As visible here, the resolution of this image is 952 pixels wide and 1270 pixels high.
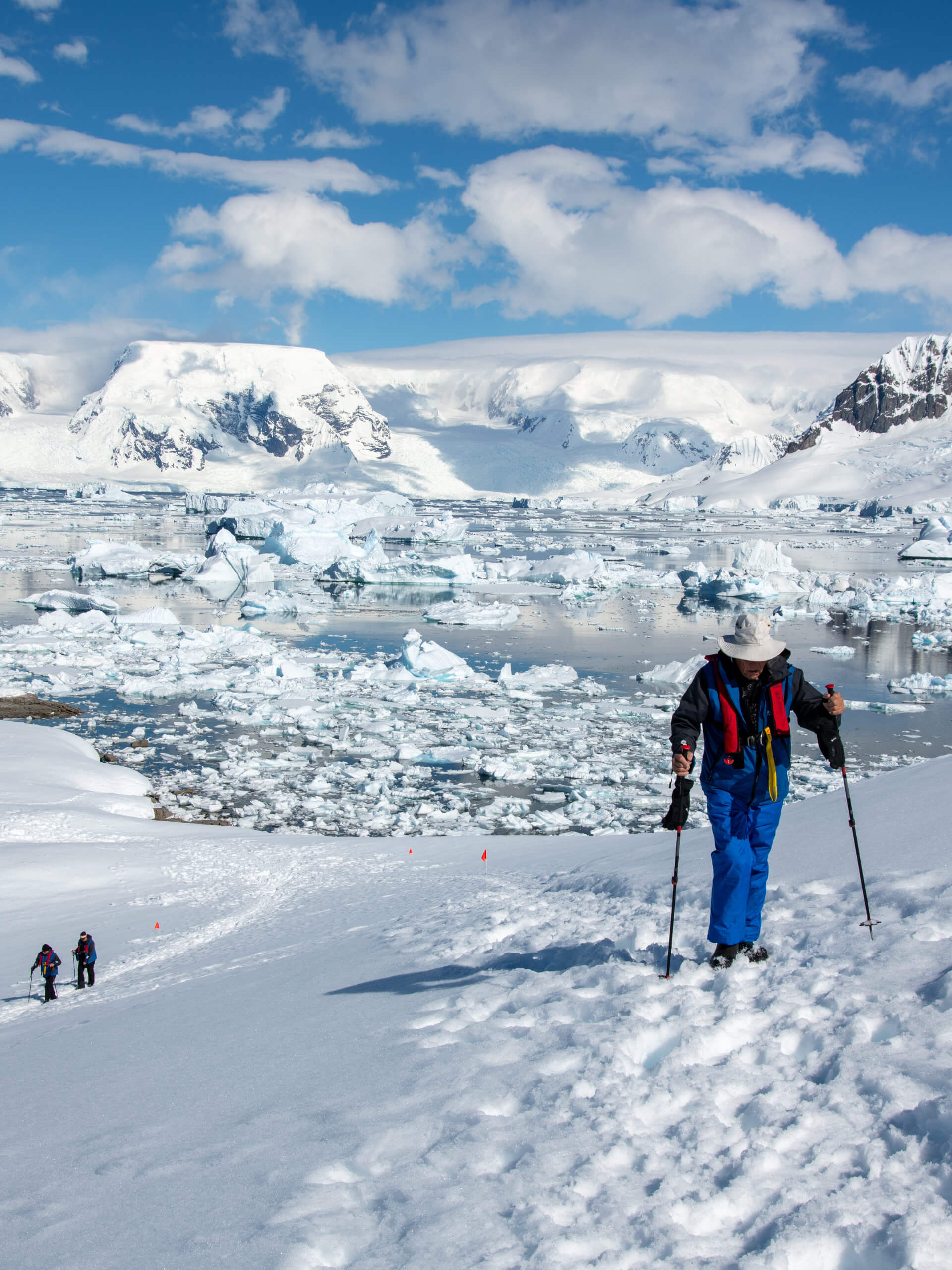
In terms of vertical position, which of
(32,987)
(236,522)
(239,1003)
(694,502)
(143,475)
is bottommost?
(32,987)

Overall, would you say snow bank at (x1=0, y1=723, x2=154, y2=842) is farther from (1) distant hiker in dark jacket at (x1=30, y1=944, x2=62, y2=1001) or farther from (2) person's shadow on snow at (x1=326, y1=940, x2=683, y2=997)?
(2) person's shadow on snow at (x1=326, y1=940, x2=683, y2=997)

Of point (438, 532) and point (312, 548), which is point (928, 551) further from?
point (312, 548)

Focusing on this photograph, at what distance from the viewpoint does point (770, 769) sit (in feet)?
11.5

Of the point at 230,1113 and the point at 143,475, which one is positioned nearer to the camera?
the point at 230,1113

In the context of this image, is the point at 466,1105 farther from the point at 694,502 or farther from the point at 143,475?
the point at 143,475

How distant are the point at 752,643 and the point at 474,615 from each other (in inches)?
1032

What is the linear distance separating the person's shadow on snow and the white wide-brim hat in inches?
52.7

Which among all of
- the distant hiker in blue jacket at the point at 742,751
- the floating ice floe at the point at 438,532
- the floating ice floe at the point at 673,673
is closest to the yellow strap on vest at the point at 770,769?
the distant hiker in blue jacket at the point at 742,751

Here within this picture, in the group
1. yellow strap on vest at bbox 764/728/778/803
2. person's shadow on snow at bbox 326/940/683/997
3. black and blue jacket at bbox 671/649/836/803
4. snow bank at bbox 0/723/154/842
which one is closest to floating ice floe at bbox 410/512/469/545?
snow bank at bbox 0/723/154/842

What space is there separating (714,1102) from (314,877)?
255 inches

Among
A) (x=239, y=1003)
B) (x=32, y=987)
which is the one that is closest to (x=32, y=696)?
(x=32, y=987)

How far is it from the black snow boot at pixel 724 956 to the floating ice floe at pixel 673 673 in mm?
16282

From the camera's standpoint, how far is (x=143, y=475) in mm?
191250

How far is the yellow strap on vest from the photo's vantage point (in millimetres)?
3492
